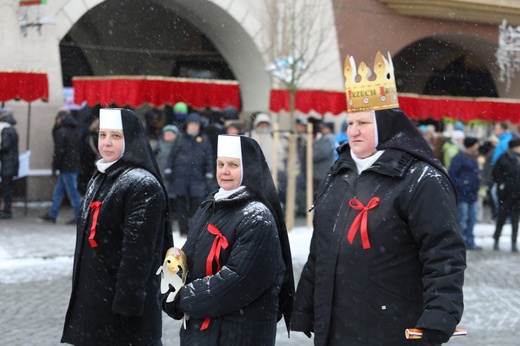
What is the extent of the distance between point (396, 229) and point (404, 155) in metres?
0.34

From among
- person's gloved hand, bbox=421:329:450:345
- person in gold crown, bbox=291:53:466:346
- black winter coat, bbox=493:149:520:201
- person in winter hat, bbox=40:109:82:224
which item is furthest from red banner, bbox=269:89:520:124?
person's gloved hand, bbox=421:329:450:345

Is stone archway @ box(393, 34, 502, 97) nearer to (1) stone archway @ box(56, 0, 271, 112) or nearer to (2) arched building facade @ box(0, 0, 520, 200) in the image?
(2) arched building facade @ box(0, 0, 520, 200)

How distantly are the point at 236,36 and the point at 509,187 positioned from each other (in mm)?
9214

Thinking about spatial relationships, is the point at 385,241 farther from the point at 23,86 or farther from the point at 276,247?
the point at 23,86

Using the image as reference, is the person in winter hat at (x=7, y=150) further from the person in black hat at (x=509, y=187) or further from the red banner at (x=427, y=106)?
the person in black hat at (x=509, y=187)

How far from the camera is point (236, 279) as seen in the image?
15.0ft

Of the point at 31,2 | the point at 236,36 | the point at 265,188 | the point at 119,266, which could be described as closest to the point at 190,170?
the point at 31,2

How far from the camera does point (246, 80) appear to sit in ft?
73.9

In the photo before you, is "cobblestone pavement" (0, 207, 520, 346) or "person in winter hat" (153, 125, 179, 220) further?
"person in winter hat" (153, 125, 179, 220)

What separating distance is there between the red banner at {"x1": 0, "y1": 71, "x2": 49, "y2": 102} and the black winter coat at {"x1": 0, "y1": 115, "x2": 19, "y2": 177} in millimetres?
407

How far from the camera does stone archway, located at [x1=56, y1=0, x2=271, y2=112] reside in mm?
21375

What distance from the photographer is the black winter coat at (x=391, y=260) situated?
4.02 metres

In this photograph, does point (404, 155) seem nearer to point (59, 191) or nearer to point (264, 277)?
point (264, 277)

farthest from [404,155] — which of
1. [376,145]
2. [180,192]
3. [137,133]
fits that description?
[180,192]
